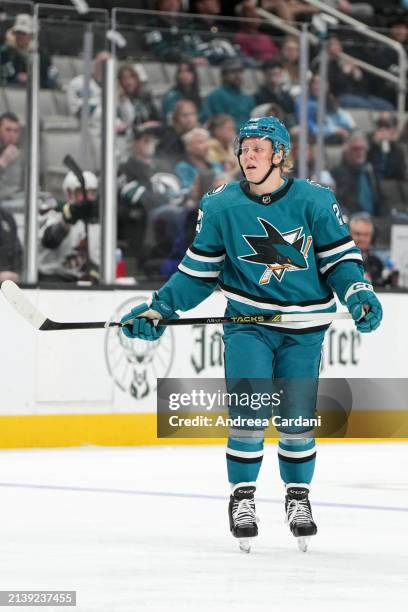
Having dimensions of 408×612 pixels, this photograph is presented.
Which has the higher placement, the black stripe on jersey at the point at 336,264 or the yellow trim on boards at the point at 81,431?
the black stripe on jersey at the point at 336,264

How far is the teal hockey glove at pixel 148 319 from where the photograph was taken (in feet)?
13.9

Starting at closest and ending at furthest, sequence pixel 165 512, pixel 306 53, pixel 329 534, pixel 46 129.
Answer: pixel 329 534
pixel 165 512
pixel 46 129
pixel 306 53

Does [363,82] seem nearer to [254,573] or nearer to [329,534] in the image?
[329,534]

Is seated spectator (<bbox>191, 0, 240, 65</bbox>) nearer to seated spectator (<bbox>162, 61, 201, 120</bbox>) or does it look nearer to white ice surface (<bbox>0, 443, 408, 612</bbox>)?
seated spectator (<bbox>162, 61, 201, 120</bbox>)

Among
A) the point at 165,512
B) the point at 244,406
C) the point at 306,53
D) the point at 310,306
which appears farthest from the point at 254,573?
the point at 306,53

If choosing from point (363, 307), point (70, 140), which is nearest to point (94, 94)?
point (70, 140)

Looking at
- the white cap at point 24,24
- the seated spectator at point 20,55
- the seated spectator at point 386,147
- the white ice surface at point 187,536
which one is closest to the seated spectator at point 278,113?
the seated spectator at point 386,147

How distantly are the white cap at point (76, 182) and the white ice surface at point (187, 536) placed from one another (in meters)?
1.43

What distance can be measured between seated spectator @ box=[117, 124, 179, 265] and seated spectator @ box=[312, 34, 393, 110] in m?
1.14

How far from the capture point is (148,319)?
4258 mm

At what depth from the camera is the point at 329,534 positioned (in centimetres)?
452

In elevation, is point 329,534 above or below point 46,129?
below

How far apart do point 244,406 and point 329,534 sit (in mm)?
636

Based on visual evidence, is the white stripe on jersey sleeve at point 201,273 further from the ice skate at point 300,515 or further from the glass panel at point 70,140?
the glass panel at point 70,140
